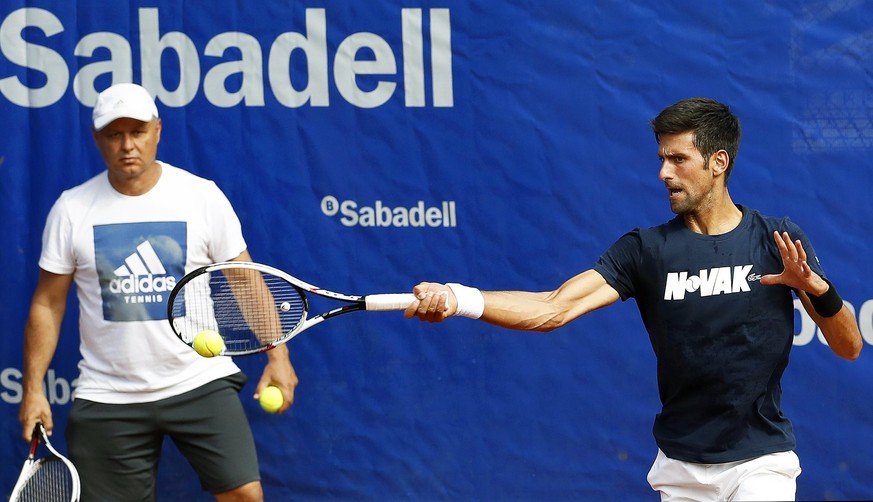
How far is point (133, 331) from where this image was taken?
4.05 meters

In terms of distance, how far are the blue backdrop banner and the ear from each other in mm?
1163

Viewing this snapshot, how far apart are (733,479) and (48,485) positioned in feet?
7.51

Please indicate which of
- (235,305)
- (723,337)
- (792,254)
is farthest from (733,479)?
(235,305)

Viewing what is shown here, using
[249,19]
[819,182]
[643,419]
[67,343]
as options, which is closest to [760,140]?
[819,182]

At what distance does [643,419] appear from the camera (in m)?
4.68

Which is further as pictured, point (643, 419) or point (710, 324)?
point (643, 419)

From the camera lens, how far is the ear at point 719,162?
11.4 ft

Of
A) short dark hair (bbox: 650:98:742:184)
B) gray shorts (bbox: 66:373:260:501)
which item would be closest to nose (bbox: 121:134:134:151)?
gray shorts (bbox: 66:373:260:501)

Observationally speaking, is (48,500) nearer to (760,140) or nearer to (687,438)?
(687,438)

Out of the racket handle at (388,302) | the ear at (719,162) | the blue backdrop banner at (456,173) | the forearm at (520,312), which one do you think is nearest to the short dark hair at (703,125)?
the ear at (719,162)

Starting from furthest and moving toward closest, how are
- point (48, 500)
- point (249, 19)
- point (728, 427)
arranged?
point (249, 19) → point (48, 500) → point (728, 427)

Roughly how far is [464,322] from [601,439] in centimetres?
71

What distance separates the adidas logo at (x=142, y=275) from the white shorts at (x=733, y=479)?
1772 mm

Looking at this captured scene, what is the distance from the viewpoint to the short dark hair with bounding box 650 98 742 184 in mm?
3455
